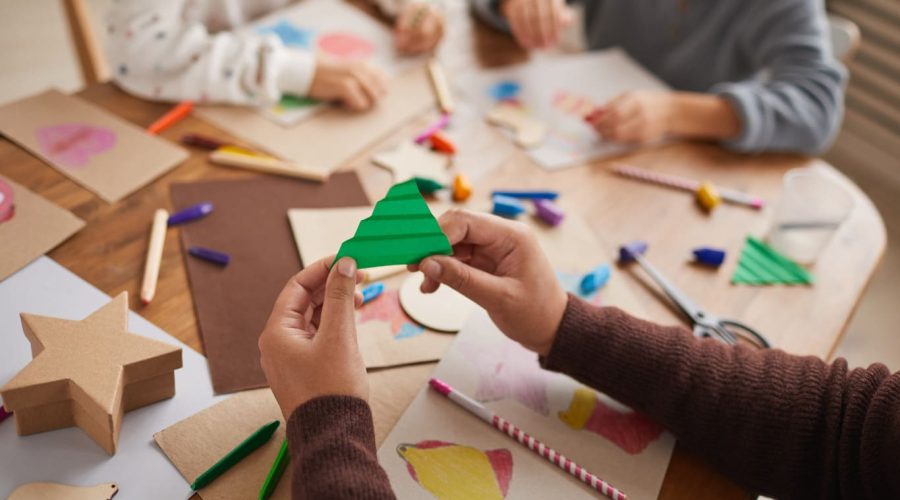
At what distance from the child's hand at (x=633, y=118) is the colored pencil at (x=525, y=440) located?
21.5 inches

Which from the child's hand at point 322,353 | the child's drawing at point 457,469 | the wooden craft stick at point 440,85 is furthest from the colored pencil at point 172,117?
the child's drawing at point 457,469

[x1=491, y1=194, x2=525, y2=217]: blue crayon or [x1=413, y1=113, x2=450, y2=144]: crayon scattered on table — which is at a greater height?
[x1=413, y1=113, x2=450, y2=144]: crayon scattered on table

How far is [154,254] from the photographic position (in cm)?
80

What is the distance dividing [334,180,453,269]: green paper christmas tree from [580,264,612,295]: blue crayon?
0.26m

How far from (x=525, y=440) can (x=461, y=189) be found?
37cm

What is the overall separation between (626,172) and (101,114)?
0.73 m

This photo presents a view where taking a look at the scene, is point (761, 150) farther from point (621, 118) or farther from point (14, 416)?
point (14, 416)

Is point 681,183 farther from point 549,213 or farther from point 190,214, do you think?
point 190,214

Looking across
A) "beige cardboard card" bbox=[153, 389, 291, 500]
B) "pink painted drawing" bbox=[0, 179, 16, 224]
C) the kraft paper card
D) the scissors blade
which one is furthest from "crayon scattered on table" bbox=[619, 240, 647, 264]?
"pink painted drawing" bbox=[0, 179, 16, 224]

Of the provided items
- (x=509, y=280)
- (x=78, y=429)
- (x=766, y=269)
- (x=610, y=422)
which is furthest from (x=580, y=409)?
(x=78, y=429)

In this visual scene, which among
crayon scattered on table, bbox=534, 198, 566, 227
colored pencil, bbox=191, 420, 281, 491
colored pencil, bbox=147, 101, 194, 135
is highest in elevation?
colored pencil, bbox=147, 101, 194, 135

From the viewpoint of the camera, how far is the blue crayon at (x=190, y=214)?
846 millimetres

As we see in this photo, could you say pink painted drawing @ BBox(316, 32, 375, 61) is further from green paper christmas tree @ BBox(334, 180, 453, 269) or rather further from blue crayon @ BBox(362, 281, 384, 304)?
green paper christmas tree @ BBox(334, 180, 453, 269)

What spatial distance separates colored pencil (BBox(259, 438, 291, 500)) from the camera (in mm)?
618
